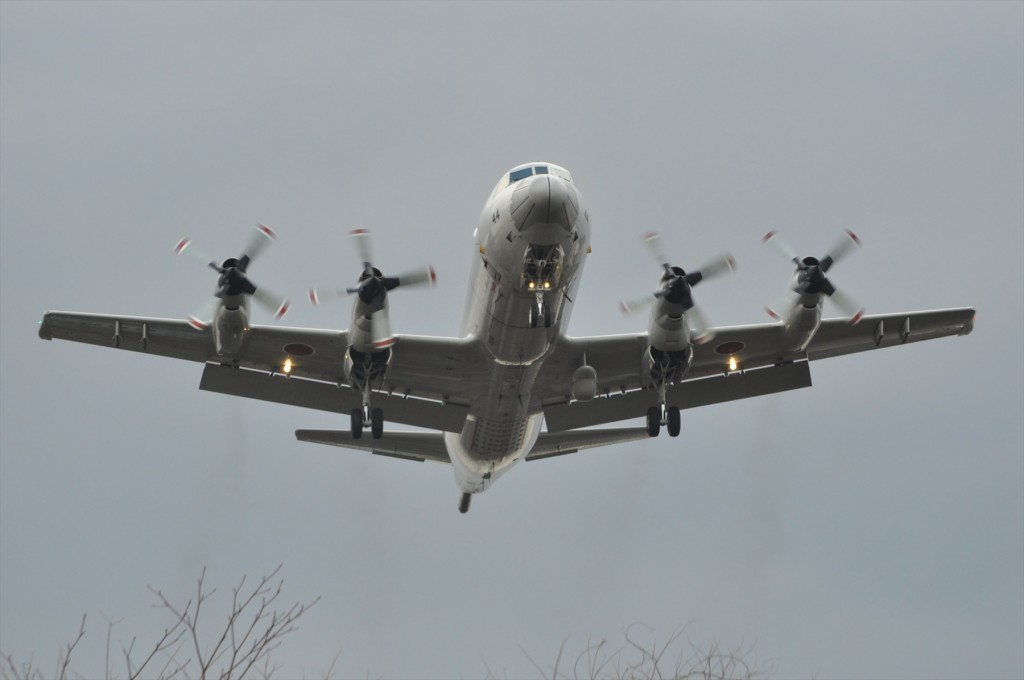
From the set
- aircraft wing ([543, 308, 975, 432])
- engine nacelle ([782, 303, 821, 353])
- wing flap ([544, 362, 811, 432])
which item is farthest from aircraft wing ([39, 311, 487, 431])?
engine nacelle ([782, 303, 821, 353])

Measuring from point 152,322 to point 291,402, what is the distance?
3.84m

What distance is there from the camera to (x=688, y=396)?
2766cm

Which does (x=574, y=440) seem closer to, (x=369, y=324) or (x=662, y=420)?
(x=662, y=420)

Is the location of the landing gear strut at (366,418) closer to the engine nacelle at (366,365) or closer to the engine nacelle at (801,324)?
the engine nacelle at (366,365)

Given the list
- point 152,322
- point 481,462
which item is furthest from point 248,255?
point 481,462

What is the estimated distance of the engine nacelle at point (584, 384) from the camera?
80.6ft

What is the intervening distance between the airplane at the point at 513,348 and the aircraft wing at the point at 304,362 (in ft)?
0.11

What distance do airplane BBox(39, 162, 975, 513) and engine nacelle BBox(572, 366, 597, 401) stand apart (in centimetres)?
3

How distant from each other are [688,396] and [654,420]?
7.08 feet

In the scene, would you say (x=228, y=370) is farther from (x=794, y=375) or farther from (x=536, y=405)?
(x=794, y=375)

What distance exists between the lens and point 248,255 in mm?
23453

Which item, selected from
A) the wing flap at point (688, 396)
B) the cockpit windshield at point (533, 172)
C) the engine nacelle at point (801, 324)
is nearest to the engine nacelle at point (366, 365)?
the cockpit windshield at point (533, 172)

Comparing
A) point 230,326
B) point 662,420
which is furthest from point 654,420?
point 230,326

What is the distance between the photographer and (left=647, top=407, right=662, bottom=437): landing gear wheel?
2578 centimetres
